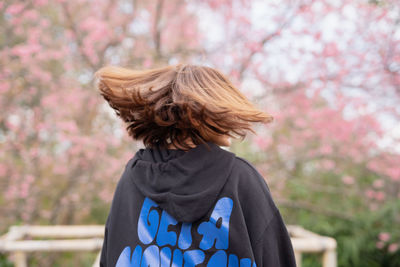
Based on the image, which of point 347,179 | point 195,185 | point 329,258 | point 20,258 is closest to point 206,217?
point 195,185

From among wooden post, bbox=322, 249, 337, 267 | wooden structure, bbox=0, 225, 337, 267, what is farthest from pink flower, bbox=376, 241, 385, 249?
wooden post, bbox=322, 249, 337, 267

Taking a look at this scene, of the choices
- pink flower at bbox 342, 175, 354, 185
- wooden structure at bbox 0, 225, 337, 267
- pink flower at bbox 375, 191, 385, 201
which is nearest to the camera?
wooden structure at bbox 0, 225, 337, 267

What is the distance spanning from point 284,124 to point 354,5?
5.53 feet

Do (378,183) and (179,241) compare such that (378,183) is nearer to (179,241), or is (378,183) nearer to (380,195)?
(380,195)

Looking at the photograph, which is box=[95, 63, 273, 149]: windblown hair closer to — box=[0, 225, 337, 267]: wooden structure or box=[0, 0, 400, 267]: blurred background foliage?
box=[0, 225, 337, 267]: wooden structure

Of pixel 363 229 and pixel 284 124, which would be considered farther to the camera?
pixel 284 124

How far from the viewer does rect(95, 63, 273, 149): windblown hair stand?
90 cm

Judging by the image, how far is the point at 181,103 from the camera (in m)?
0.89

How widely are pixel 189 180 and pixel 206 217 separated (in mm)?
115

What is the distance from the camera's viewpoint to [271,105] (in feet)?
11.8

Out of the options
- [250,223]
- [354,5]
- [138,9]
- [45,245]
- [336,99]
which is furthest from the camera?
[138,9]

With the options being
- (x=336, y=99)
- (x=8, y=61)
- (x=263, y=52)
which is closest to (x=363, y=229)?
(x=336, y=99)

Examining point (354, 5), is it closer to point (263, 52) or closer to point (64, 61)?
point (263, 52)

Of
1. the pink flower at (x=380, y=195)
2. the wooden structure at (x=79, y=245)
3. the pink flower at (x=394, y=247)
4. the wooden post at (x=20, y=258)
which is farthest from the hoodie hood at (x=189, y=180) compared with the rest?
the pink flower at (x=380, y=195)
